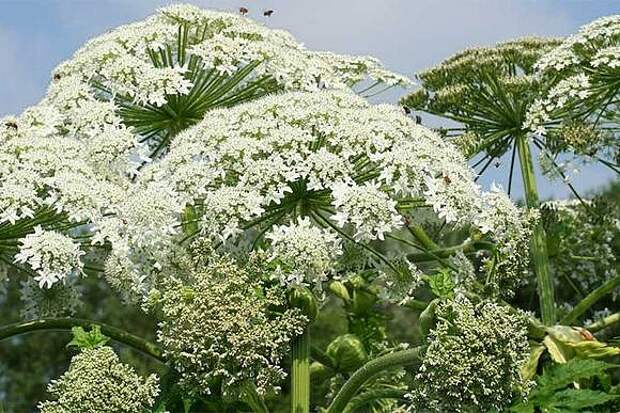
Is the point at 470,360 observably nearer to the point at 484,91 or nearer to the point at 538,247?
the point at 538,247

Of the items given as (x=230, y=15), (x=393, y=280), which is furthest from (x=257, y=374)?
(x=230, y=15)

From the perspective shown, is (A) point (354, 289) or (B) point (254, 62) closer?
(B) point (254, 62)

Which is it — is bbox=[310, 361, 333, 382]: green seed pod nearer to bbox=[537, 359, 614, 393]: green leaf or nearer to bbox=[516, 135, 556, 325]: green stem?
bbox=[516, 135, 556, 325]: green stem

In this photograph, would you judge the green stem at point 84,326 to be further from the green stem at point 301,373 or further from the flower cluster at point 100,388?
the green stem at point 301,373

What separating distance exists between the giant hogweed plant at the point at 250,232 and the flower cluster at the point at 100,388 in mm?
10

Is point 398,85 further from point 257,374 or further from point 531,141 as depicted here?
point 257,374

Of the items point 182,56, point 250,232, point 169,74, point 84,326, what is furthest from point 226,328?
point 182,56

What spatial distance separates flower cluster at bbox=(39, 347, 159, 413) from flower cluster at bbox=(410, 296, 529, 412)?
1.27 metres

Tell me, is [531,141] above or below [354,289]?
above

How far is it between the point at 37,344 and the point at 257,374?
29.1m

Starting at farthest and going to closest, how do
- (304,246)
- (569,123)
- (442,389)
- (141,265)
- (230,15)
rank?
1. (569,123)
2. (230,15)
3. (141,265)
4. (304,246)
5. (442,389)

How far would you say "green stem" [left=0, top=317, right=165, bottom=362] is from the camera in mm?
6199

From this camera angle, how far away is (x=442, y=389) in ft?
17.1

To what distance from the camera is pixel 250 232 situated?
260 inches
